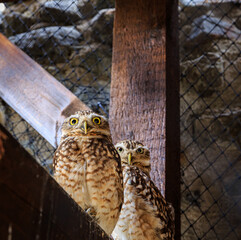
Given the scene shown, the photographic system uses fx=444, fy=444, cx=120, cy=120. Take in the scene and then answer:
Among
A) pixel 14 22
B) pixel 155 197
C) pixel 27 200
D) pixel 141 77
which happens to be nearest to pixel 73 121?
pixel 155 197

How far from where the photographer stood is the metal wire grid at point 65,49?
400 centimetres

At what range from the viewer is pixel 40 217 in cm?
66

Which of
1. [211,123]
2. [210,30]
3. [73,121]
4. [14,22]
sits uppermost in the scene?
[14,22]

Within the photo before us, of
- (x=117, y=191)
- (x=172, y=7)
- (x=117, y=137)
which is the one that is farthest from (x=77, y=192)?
(x=172, y=7)

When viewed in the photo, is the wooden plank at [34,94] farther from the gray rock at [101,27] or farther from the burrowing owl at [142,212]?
the gray rock at [101,27]

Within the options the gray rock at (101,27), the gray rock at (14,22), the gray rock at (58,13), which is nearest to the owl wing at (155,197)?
the gray rock at (58,13)

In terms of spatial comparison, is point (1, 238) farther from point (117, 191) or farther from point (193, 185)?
point (193, 185)

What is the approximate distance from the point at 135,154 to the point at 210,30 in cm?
247

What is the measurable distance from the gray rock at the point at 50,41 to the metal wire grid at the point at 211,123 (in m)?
1.02

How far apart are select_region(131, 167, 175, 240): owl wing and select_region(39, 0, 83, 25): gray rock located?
1623 mm

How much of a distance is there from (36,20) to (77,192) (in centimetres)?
305

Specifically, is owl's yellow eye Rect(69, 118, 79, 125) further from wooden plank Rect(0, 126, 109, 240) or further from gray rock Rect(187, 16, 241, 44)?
gray rock Rect(187, 16, 241, 44)

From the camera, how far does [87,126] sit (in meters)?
1.50

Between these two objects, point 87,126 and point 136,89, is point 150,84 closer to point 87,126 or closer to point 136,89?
point 136,89
